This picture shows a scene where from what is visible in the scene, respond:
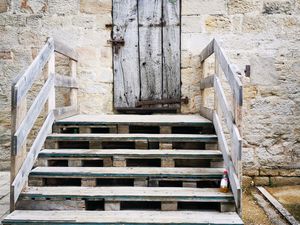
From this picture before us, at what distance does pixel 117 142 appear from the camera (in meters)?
3.64

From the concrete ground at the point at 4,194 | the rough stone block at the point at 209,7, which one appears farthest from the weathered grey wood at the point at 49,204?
the rough stone block at the point at 209,7

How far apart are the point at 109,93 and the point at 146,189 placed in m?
1.94

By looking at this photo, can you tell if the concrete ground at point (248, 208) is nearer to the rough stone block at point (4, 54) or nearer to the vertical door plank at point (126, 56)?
the rough stone block at point (4, 54)

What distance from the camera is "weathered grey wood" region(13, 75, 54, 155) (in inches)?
111

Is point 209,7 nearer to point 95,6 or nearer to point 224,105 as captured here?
point 95,6

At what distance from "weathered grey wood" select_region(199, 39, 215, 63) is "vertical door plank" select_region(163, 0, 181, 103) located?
13.3 inches

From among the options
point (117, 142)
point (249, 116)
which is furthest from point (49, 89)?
point (249, 116)

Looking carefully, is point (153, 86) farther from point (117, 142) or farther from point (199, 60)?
point (117, 142)

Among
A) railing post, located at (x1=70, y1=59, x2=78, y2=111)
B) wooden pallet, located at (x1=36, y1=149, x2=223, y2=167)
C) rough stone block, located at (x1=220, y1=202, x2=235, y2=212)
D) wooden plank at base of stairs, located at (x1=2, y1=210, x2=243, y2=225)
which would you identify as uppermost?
railing post, located at (x1=70, y1=59, x2=78, y2=111)

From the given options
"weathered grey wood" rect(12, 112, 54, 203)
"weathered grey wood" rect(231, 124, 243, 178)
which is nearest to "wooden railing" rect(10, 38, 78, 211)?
"weathered grey wood" rect(12, 112, 54, 203)

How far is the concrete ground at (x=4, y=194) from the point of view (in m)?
3.02

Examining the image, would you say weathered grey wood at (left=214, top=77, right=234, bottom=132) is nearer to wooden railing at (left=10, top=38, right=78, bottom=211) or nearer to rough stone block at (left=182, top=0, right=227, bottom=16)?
rough stone block at (left=182, top=0, right=227, bottom=16)

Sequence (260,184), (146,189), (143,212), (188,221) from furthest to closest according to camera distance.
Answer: (260,184) < (146,189) < (143,212) < (188,221)

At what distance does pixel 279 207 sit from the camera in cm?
343
